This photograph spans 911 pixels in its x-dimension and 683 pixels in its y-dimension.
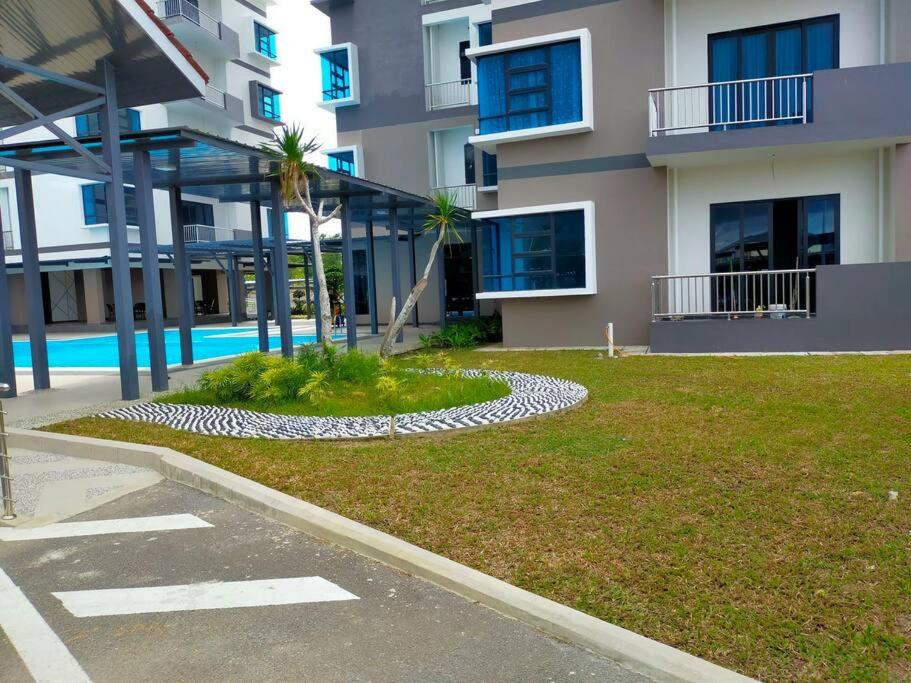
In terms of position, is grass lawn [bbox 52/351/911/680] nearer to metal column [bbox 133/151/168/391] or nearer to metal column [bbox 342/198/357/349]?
metal column [bbox 133/151/168/391]

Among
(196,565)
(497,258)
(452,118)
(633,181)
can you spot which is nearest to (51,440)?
(196,565)

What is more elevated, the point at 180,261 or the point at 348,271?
the point at 180,261

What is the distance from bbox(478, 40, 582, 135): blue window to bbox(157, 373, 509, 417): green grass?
7.31 m

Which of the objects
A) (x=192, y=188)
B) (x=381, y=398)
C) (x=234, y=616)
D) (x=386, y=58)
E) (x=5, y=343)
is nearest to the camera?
(x=234, y=616)

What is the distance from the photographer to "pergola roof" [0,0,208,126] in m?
8.31

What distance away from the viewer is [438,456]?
21.1 feet

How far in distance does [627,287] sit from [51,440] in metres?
10.9

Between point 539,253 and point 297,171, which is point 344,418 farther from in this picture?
point 539,253

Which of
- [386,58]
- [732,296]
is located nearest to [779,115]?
[732,296]

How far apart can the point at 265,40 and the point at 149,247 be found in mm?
31427

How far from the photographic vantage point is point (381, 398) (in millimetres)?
8789

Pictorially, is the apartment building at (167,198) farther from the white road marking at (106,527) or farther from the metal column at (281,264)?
the white road marking at (106,527)

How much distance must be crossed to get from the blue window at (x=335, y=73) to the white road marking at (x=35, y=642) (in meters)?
21.5

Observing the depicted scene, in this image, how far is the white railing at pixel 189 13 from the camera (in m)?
30.7
